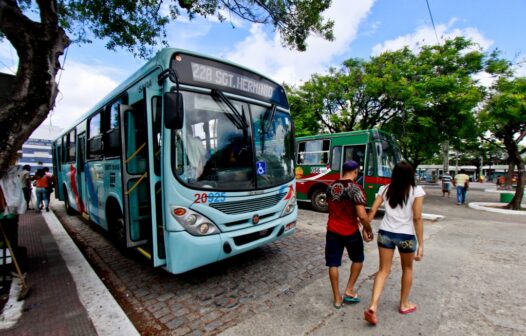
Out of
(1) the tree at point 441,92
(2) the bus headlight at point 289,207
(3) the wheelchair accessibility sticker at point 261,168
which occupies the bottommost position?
(2) the bus headlight at point 289,207

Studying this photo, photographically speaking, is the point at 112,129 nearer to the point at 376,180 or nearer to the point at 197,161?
the point at 197,161

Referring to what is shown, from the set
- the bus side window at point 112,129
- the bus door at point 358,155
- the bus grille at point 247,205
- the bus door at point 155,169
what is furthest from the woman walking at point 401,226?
the bus door at point 358,155

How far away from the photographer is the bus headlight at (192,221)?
9.96ft

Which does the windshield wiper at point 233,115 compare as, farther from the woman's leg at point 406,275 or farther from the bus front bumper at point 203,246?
the woman's leg at point 406,275

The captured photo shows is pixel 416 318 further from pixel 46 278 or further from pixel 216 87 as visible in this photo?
pixel 46 278

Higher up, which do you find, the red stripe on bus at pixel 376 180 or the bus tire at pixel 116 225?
the red stripe on bus at pixel 376 180

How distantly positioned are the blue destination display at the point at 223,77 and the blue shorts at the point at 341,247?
2.43m

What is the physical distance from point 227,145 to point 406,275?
8.74 feet

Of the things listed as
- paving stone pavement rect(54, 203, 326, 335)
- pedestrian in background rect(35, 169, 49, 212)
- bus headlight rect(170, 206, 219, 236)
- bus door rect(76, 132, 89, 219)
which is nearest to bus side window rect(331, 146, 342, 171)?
paving stone pavement rect(54, 203, 326, 335)

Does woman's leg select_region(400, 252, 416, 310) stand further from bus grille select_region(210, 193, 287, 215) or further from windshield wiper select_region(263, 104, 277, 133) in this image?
windshield wiper select_region(263, 104, 277, 133)

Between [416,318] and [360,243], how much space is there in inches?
38.5

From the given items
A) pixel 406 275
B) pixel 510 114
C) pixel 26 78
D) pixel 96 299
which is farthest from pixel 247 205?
pixel 510 114

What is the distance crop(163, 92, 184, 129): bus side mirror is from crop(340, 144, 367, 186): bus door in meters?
6.75

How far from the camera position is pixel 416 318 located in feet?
9.19
